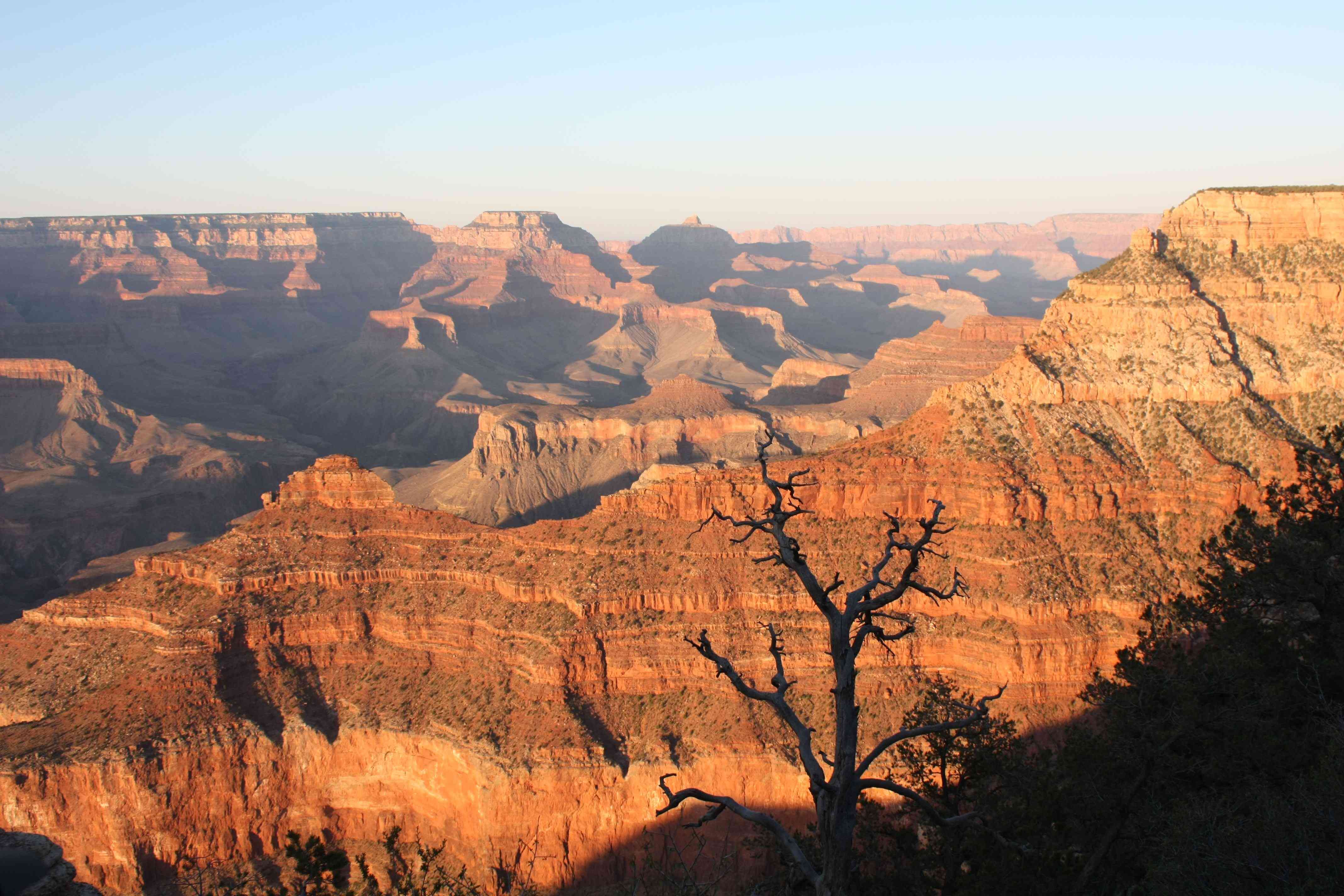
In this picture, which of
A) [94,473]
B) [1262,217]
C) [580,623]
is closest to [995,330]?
[1262,217]

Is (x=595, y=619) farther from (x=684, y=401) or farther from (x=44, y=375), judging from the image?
(x=44, y=375)

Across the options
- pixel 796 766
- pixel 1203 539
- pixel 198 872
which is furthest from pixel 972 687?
pixel 198 872

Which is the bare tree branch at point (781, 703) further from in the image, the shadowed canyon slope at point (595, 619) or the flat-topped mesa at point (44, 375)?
the flat-topped mesa at point (44, 375)

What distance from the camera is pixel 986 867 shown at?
2055cm

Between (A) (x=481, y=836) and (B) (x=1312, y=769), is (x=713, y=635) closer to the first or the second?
(A) (x=481, y=836)

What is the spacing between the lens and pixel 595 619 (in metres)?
43.6

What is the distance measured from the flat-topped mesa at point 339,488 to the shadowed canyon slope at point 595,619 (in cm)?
15

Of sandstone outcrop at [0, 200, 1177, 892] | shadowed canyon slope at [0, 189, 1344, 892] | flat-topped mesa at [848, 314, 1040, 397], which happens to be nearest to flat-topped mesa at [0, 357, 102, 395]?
flat-topped mesa at [848, 314, 1040, 397]

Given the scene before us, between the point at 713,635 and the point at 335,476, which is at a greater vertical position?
the point at 335,476

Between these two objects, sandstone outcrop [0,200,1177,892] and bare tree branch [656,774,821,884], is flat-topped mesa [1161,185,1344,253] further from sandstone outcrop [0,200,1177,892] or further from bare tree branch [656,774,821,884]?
bare tree branch [656,774,821,884]

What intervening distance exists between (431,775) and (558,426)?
3854 inches

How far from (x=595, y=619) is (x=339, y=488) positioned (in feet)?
55.1

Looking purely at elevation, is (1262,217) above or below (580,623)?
above

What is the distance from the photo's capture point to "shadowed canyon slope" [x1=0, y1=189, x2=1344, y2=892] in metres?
39.2
